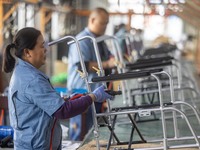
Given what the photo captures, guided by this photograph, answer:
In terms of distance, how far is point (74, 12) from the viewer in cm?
1195

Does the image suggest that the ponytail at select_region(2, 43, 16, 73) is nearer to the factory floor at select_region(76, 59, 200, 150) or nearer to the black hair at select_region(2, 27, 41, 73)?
the black hair at select_region(2, 27, 41, 73)

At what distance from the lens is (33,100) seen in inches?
101

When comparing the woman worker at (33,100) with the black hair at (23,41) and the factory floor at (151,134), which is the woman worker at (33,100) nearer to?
the black hair at (23,41)

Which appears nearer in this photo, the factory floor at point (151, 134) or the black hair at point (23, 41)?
the black hair at point (23, 41)

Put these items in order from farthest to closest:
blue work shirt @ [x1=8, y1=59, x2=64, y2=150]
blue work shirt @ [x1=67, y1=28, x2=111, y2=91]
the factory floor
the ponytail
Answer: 1. blue work shirt @ [x1=67, y1=28, x2=111, y2=91]
2. the factory floor
3. the ponytail
4. blue work shirt @ [x1=8, y1=59, x2=64, y2=150]

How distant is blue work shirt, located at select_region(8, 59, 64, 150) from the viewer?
2.53 m

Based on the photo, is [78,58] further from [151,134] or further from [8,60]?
[8,60]

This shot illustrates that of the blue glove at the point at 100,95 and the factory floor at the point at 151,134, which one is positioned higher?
the blue glove at the point at 100,95

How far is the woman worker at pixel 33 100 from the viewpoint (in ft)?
8.34

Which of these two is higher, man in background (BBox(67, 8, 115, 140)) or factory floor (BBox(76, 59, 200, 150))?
man in background (BBox(67, 8, 115, 140))

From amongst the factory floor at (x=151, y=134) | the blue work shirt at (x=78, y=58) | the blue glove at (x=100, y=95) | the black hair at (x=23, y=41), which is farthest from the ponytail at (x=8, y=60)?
the blue work shirt at (x=78, y=58)

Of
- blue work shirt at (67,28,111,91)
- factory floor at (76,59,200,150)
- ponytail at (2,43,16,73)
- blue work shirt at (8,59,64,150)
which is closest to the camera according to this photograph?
blue work shirt at (8,59,64,150)

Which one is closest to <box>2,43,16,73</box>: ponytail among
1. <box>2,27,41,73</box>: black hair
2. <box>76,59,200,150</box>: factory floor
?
<box>2,27,41,73</box>: black hair

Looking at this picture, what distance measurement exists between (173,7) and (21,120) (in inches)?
166
